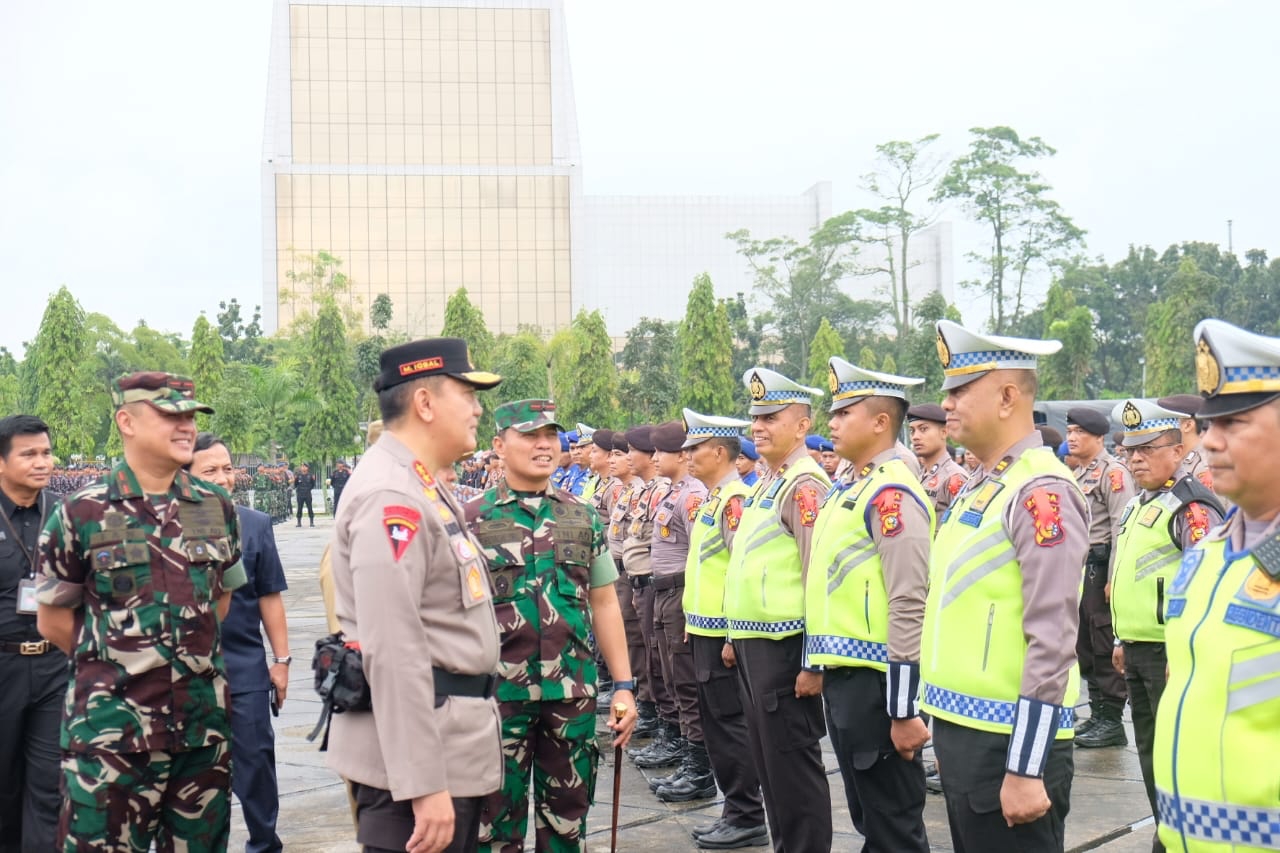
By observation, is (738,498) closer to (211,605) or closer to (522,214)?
(211,605)

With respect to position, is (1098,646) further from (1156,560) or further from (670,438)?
(670,438)

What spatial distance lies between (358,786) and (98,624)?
1484 millimetres

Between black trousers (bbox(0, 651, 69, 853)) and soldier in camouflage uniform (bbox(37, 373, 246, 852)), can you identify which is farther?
black trousers (bbox(0, 651, 69, 853))

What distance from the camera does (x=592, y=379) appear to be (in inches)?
1877

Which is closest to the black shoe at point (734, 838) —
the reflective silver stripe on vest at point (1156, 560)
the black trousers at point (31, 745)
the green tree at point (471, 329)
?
the reflective silver stripe on vest at point (1156, 560)

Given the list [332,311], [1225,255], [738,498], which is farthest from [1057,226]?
[738,498]

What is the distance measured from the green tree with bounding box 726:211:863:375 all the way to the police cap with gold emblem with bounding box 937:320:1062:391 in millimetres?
58958

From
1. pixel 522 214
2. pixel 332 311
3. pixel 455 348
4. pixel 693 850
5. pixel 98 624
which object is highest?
pixel 522 214

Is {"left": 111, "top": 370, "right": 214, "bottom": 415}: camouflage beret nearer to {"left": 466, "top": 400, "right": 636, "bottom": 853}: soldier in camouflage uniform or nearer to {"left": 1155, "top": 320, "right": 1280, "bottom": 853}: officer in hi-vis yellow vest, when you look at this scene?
{"left": 466, "top": 400, "right": 636, "bottom": 853}: soldier in camouflage uniform

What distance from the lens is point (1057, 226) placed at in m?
54.4

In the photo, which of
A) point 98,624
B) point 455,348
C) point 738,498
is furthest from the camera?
point 738,498

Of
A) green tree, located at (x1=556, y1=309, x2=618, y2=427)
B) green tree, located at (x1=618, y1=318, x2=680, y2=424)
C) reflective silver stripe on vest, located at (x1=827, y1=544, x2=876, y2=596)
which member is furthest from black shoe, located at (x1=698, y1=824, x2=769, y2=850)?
green tree, located at (x1=618, y1=318, x2=680, y2=424)

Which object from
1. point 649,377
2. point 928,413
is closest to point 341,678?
point 928,413

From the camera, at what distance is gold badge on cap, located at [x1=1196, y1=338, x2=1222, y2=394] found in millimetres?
2695
